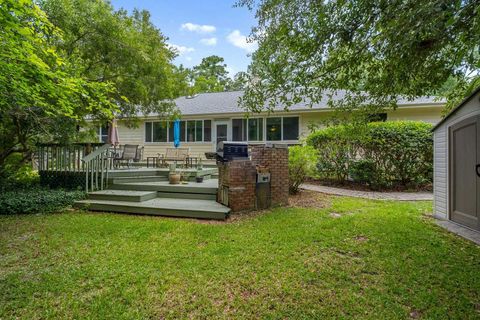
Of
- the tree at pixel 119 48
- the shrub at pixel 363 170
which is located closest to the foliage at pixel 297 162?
the shrub at pixel 363 170

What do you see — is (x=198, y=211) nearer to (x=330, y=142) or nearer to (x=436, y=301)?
(x=436, y=301)

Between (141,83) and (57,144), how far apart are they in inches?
120

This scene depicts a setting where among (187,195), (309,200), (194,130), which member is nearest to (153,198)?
(187,195)

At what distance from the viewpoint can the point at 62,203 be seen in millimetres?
6445

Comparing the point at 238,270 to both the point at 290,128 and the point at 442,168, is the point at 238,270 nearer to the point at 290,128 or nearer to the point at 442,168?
the point at 442,168

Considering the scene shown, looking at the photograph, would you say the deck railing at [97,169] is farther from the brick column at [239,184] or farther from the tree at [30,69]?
the brick column at [239,184]

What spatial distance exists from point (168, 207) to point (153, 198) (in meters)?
1.24

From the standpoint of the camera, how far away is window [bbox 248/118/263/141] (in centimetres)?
1358

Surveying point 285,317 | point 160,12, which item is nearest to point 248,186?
point 285,317

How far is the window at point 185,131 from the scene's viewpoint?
46.9 feet

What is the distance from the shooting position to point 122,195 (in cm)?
660

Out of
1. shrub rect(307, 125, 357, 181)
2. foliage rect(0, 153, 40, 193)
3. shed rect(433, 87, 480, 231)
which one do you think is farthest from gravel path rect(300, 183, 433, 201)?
foliage rect(0, 153, 40, 193)

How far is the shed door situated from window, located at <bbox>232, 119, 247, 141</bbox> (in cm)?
949

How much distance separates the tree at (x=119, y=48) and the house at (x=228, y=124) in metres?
4.75
